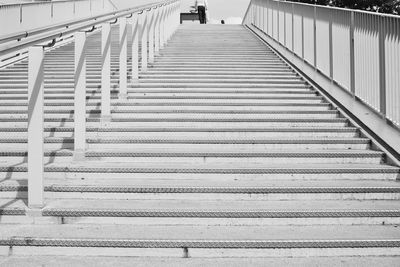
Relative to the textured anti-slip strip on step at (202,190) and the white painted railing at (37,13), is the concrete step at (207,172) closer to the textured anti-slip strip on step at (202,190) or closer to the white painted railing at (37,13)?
the textured anti-slip strip on step at (202,190)

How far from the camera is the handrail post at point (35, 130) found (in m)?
4.29

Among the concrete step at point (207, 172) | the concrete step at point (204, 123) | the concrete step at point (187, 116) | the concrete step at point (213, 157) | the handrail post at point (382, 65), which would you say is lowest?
the concrete step at point (207, 172)

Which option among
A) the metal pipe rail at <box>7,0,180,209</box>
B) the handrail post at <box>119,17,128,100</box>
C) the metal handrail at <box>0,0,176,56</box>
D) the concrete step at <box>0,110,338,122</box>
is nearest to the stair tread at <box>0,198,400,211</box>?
the metal pipe rail at <box>7,0,180,209</box>

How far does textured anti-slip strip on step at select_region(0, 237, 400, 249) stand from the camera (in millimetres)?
4000

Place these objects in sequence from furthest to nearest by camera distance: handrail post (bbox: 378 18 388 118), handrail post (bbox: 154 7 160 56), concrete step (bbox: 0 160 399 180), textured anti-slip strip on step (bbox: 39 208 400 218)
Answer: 1. handrail post (bbox: 154 7 160 56)
2. handrail post (bbox: 378 18 388 118)
3. concrete step (bbox: 0 160 399 180)
4. textured anti-slip strip on step (bbox: 39 208 400 218)

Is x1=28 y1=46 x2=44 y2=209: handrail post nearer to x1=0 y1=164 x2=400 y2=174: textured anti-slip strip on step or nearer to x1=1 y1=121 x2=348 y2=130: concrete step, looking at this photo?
x1=0 y1=164 x2=400 y2=174: textured anti-slip strip on step

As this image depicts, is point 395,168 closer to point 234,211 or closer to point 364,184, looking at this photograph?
point 364,184

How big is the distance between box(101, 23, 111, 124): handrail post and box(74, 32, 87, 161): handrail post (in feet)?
2.73

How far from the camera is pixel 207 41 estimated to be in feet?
48.6

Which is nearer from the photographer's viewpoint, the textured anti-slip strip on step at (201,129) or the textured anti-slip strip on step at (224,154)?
the textured anti-slip strip on step at (224,154)

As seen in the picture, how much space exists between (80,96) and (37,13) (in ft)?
35.3

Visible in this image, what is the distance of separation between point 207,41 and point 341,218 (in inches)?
426

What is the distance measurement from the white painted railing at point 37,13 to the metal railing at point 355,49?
3.50 m

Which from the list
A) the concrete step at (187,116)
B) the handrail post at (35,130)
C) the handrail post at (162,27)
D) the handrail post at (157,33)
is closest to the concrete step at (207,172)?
the handrail post at (35,130)
